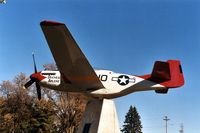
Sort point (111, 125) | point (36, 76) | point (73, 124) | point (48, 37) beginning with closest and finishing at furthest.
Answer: point (48, 37), point (111, 125), point (36, 76), point (73, 124)

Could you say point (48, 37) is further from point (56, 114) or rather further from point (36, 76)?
point (56, 114)

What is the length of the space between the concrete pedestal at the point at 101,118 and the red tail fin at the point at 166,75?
10.5 feet

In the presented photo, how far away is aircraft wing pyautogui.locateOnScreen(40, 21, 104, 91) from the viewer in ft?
64.3

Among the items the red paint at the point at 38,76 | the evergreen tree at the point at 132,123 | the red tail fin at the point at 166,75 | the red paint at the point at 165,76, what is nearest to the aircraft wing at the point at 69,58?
the red paint at the point at 38,76

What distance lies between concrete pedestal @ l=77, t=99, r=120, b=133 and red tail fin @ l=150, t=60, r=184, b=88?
126 inches

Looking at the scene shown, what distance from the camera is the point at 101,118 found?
22.4 meters

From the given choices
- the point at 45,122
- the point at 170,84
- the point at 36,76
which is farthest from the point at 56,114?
the point at 170,84

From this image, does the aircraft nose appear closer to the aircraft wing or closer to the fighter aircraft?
the fighter aircraft

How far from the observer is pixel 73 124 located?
4712cm

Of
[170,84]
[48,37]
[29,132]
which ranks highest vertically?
[48,37]

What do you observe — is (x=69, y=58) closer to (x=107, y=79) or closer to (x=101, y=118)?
(x=107, y=79)

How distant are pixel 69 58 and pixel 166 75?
6042mm

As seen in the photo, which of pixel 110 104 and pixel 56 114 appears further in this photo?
pixel 56 114

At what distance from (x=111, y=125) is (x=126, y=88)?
96.4 inches
